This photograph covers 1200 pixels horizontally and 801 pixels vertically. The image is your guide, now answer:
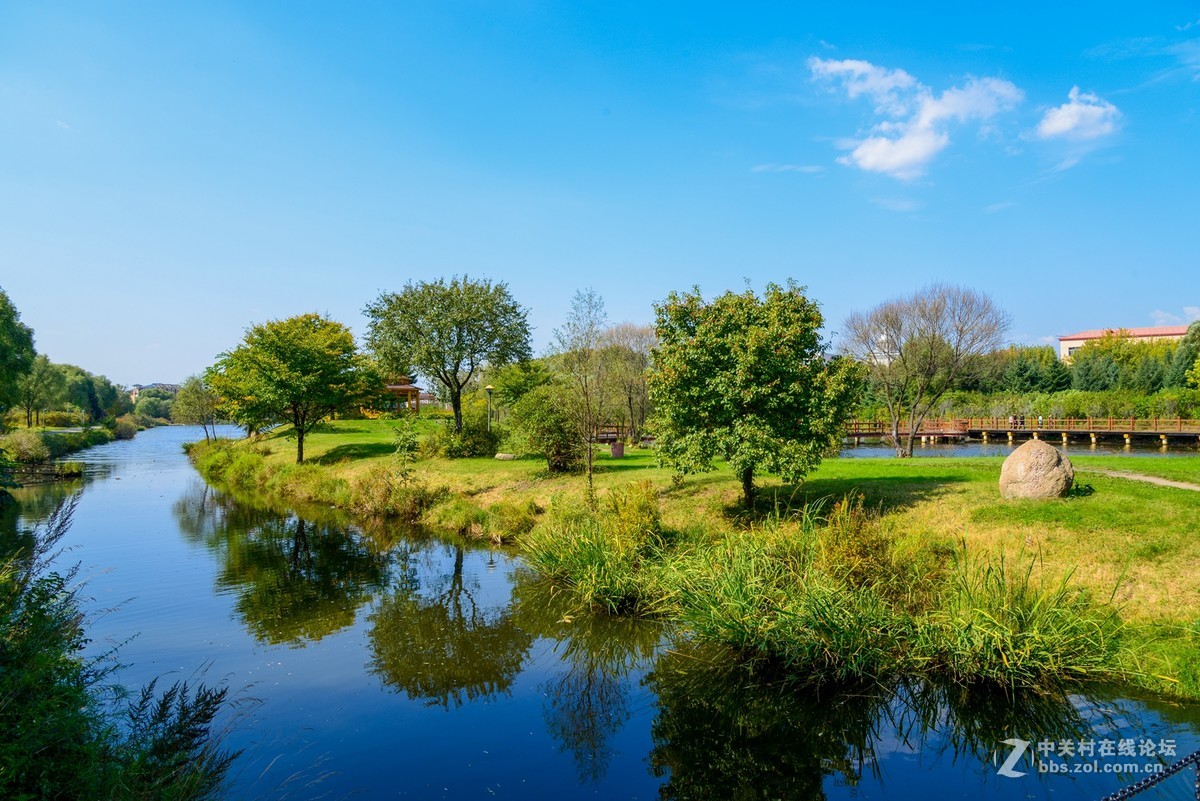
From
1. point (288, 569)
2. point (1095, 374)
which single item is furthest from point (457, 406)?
point (1095, 374)

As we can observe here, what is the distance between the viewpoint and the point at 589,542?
13383 mm

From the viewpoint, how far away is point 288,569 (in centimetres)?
1702

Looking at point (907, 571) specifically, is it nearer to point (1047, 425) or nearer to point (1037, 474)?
point (1037, 474)

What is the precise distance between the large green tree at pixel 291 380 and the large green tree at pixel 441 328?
3.21 meters

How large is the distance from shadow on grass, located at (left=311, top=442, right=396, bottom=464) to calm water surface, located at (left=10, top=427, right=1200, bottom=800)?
16447 mm

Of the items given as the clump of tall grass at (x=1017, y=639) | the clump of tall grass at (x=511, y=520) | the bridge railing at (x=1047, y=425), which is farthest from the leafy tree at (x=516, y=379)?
the clump of tall grass at (x=1017, y=639)

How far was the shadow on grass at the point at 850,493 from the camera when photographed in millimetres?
15430

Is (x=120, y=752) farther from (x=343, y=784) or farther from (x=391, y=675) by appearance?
(x=391, y=675)

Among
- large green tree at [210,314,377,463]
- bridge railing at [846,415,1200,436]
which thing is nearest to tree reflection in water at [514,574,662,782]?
large green tree at [210,314,377,463]

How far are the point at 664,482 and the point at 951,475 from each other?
7.83 metres

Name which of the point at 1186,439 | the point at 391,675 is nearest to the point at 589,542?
the point at 391,675

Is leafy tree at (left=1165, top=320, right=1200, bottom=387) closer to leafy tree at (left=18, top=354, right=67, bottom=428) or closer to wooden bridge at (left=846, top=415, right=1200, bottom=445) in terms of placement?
wooden bridge at (left=846, top=415, right=1200, bottom=445)

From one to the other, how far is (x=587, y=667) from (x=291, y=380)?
1008 inches

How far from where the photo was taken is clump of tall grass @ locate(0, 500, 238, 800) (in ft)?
14.7
